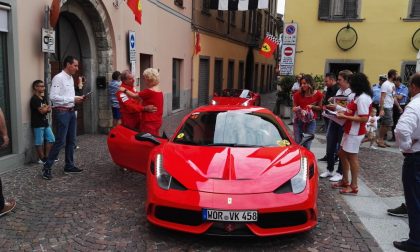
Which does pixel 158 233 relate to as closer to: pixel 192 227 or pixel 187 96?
pixel 192 227

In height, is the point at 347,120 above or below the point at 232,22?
below

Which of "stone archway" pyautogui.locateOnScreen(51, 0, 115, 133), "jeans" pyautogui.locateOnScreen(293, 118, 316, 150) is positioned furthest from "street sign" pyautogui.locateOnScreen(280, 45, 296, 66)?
"jeans" pyautogui.locateOnScreen(293, 118, 316, 150)

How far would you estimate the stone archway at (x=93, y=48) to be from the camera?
912 cm

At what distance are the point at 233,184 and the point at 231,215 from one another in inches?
12.7

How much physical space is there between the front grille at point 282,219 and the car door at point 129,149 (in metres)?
1.90

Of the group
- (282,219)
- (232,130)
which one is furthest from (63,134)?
(282,219)

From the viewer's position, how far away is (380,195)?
221 inches

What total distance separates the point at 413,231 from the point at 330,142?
2.69m

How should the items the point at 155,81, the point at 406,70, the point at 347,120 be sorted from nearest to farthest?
the point at 347,120
the point at 155,81
the point at 406,70

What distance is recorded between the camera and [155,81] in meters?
5.79

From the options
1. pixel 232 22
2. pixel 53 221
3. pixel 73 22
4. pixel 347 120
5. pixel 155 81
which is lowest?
pixel 53 221

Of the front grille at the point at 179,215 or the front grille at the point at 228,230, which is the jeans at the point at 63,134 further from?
the front grille at the point at 228,230

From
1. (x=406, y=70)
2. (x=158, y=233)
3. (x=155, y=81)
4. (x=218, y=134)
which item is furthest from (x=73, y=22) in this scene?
(x=406, y=70)

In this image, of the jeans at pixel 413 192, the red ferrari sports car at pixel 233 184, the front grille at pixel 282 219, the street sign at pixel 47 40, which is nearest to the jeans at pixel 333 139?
the red ferrari sports car at pixel 233 184
